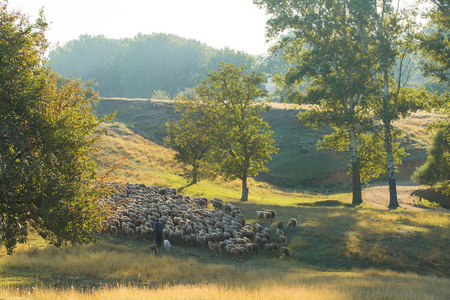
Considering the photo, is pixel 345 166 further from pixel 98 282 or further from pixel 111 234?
pixel 98 282

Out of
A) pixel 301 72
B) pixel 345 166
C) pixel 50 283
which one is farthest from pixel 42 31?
pixel 345 166

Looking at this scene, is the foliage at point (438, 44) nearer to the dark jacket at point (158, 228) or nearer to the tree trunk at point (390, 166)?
the tree trunk at point (390, 166)

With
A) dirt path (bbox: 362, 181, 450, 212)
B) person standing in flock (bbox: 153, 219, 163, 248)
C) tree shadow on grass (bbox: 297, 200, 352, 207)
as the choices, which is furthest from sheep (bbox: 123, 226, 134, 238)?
dirt path (bbox: 362, 181, 450, 212)

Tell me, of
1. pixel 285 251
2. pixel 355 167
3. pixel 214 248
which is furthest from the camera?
pixel 355 167

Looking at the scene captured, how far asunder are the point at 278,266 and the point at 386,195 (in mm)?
33739

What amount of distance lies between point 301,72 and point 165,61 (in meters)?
143

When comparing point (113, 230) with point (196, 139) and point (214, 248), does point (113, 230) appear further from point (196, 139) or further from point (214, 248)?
point (196, 139)

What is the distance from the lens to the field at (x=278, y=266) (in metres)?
13.4

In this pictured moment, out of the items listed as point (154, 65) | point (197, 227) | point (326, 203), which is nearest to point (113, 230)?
point (197, 227)

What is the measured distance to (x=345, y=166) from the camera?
211ft

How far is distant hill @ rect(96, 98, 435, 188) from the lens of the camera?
2485 inches

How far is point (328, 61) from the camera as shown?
4091 centimetres

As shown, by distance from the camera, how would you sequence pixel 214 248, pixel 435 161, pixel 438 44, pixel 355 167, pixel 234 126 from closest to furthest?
1. pixel 214 248
2. pixel 438 44
3. pixel 355 167
4. pixel 234 126
5. pixel 435 161

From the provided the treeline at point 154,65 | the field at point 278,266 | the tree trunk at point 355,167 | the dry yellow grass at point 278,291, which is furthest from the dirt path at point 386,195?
the treeline at point 154,65
